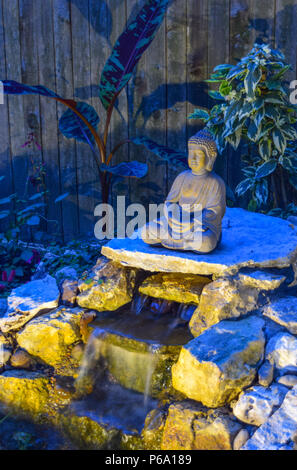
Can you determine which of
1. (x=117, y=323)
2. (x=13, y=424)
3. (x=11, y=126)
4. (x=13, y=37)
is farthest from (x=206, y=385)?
(x=13, y=37)

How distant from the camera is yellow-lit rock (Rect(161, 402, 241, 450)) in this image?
7.45 feet

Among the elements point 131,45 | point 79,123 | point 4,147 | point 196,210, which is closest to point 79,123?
point 79,123

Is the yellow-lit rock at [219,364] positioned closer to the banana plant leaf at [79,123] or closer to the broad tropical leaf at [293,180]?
the broad tropical leaf at [293,180]

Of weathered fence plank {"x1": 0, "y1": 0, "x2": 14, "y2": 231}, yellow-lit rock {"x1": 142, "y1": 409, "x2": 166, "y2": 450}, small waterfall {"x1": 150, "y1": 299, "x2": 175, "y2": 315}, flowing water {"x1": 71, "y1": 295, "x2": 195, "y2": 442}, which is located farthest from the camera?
weathered fence plank {"x1": 0, "y1": 0, "x2": 14, "y2": 231}

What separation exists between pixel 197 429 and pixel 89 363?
37.7 inches

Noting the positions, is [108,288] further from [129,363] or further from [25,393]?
[25,393]

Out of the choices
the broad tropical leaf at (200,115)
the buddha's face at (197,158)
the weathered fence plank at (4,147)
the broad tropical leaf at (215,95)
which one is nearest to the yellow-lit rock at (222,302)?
the buddha's face at (197,158)

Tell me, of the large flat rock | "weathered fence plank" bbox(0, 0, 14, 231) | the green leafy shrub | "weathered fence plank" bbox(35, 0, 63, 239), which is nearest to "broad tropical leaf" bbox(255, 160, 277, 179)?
the green leafy shrub

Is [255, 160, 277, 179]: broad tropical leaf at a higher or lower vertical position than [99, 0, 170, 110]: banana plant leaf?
lower

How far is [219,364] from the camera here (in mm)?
2406

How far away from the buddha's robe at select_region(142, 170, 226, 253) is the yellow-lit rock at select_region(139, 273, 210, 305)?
21cm

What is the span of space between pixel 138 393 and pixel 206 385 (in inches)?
23.3

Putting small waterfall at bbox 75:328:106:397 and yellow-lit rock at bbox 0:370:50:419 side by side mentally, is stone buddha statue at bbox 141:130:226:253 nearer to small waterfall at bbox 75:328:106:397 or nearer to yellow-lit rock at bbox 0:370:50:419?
small waterfall at bbox 75:328:106:397

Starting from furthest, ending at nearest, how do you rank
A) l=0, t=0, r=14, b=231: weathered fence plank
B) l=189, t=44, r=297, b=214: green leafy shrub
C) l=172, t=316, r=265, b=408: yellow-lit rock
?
l=0, t=0, r=14, b=231: weathered fence plank, l=189, t=44, r=297, b=214: green leafy shrub, l=172, t=316, r=265, b=408: yellow-lit rock
